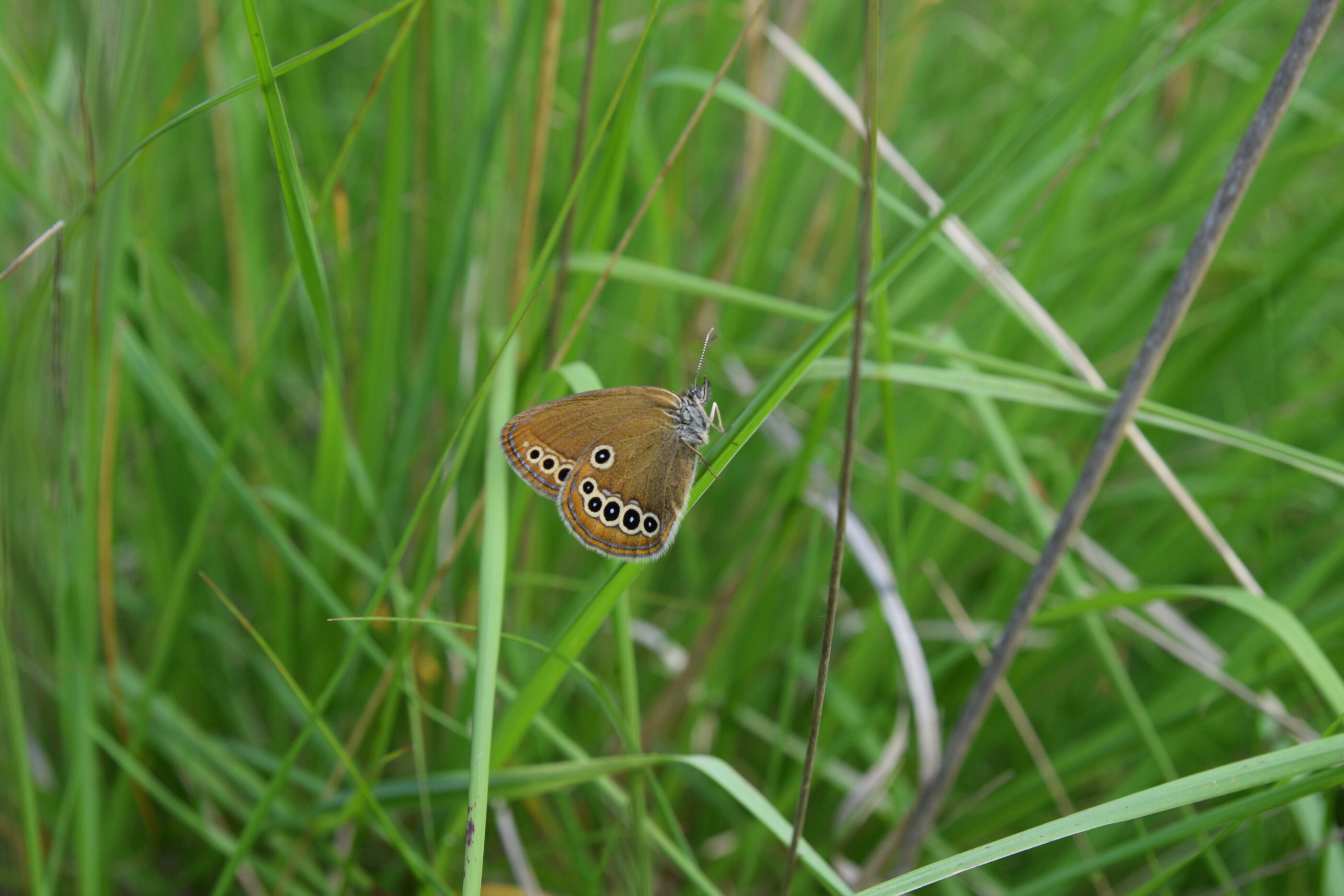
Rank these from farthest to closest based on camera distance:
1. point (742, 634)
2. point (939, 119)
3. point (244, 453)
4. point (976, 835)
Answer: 1. point (939, 119)
2. point (244, 453)
3. point (742, 634)
4. point (976, 835)

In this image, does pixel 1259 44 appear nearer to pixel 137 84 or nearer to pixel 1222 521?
pixel 1222 521

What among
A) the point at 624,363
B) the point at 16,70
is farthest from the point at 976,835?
the point at 16,70

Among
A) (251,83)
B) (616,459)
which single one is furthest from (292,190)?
(616,459)

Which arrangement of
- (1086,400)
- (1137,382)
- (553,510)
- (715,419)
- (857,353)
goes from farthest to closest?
(553,510) < (715,419) < (1086,400) < (1137,382) < (857,353)

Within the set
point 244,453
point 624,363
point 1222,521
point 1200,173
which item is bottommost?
point 1222,521

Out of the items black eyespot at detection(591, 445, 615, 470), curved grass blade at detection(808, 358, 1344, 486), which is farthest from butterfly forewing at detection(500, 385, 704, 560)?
curved grass blade at detection(808, 358, 1344, 486)

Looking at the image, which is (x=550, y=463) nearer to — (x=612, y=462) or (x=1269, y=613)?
(x=612, y=462)
